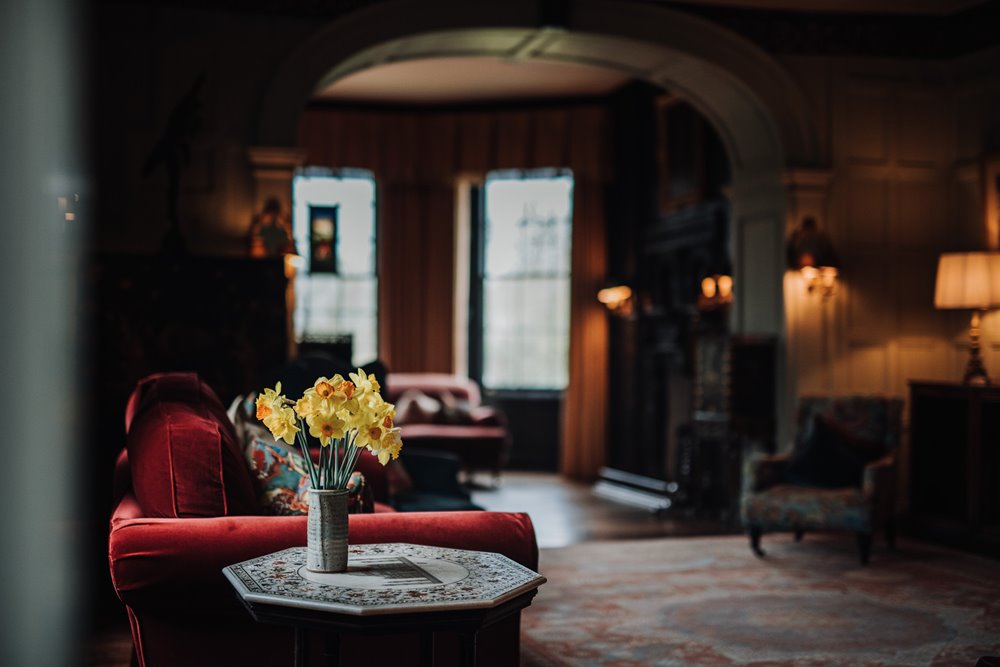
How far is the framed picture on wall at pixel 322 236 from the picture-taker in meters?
7.88

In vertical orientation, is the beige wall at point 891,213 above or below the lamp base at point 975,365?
above

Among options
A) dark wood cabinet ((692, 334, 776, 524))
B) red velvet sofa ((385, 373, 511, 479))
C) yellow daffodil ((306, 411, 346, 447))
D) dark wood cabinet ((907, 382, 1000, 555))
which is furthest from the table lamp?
yellow daffodil ((306, 411, 346, 447))

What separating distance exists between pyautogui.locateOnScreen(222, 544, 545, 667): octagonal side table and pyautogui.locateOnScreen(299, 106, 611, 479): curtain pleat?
747cm

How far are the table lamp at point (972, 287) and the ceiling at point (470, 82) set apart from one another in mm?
3341

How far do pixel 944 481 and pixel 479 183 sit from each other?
214 inches

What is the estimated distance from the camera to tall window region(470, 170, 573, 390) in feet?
34.0

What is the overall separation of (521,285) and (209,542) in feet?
26.3

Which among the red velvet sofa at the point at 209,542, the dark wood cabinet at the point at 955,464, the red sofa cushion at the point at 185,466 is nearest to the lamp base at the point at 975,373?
the dark wood cabinet at the point at 955,464

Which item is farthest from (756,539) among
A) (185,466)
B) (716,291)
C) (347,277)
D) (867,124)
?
(347,277)

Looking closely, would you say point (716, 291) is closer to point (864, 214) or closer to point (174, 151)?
point (864, 214)

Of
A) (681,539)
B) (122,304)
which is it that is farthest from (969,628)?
(122,304)

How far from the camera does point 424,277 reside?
10.3 m

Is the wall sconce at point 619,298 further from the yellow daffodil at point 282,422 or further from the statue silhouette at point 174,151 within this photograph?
the yellow daffodil at point 282,422

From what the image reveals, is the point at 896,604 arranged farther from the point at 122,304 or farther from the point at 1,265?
the point at 1,265
